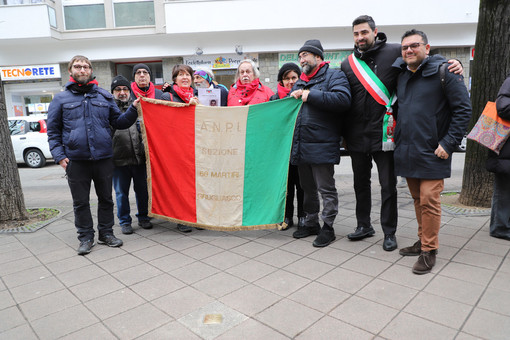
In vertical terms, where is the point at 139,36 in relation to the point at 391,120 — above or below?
above

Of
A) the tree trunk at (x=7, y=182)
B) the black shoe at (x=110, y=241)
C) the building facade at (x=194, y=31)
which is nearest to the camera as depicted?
the black shoe at (x=110, y=241)

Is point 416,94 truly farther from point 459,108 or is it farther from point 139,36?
point 139,36

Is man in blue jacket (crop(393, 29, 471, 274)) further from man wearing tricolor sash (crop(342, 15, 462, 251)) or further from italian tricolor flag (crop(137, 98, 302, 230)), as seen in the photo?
italian tricolor flag (crop(137, 98, 302, 230))

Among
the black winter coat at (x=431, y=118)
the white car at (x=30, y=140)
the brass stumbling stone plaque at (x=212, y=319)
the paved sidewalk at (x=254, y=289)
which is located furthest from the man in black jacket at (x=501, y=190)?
the white car at (x=30, y=140)

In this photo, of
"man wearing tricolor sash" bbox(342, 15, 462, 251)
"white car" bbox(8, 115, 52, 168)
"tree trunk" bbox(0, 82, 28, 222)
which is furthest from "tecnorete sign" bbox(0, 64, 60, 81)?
"man wearing tricolor sash" bbox(342, 15, 462, 251)

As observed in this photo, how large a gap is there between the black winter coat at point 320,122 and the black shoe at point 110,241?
2292 millimetres

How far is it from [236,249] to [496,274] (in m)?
2.47

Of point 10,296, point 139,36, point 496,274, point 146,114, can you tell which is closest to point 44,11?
point 139,36

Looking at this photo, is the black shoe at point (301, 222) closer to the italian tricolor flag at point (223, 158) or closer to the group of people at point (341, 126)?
the group of people at point (341, 126)

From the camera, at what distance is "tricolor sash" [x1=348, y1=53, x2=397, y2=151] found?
3.69 m

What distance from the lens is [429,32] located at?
1512cm

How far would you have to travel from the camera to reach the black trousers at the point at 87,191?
13.6 feet

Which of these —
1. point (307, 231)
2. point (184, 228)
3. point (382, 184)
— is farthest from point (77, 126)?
point (382, 184)

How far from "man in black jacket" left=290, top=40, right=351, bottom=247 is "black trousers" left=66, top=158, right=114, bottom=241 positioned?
220 centimetres
